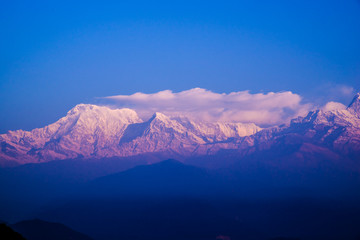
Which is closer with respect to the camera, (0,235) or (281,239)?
(0,235)

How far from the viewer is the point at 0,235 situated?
74250mm

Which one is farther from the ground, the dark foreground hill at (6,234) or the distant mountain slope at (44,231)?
the dark foreground hill at (6,234)

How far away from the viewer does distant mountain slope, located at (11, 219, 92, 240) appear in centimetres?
16088

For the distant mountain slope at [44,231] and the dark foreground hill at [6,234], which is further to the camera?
the distant mountain slope at [44,231]

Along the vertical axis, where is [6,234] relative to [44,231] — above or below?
above

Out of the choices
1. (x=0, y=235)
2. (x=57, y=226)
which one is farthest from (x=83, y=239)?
(x=0, y=235)

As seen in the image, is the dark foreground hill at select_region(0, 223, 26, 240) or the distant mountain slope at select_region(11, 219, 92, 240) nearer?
the dark foreground hill at select_region(0, 223, 26, 240)

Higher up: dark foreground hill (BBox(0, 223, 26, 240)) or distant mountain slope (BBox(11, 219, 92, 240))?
dark foreground hill (BBox(0, 223, 26, 240))

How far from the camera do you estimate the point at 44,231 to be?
166125 millimetres

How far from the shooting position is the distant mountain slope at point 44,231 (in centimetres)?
16088

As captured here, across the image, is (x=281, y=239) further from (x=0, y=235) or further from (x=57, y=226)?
(x=0, y=235)

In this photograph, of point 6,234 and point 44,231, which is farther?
point 44,231

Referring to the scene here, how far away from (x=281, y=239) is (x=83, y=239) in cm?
7557

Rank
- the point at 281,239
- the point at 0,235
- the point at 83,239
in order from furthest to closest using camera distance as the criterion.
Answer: the point at 281,239 → the point at 83,239 → the point at 0,235
